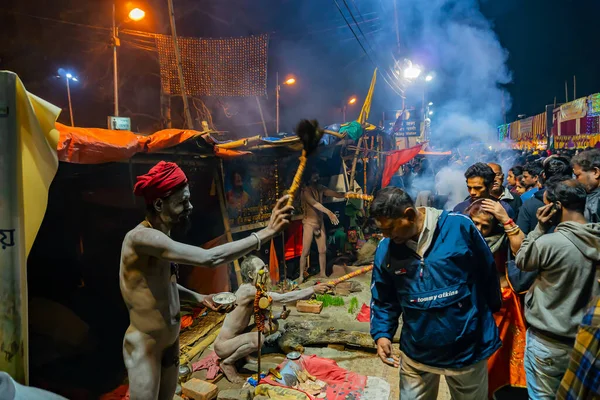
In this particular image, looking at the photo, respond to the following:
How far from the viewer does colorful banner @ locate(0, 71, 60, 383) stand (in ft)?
6.29

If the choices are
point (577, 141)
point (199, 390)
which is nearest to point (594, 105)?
point (577, 141)

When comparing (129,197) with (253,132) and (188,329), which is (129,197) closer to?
(188,329)

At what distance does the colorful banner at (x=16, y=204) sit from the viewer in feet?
6.29

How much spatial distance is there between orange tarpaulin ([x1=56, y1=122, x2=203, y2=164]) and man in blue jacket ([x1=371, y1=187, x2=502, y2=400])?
4354 mm

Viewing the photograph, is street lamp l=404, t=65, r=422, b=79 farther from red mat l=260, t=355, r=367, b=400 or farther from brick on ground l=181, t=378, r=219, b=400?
brick on ground l=181, t=378, r=219, b=400

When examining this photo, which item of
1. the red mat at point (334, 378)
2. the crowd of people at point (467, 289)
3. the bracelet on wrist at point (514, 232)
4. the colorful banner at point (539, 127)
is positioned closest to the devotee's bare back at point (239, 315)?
the red mat at point (334, 378)

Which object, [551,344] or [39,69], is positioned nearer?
[551,344]

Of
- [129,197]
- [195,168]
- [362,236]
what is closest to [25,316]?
[129,197]

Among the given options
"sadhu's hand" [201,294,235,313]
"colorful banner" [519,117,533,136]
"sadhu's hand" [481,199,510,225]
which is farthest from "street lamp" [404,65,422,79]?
"sadhu's hand" [201,294,235,313]

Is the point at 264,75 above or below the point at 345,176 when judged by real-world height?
above

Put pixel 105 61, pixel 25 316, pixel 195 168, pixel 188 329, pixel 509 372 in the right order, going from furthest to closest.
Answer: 1. pixel 105 61
2. pixel 195 168
3. pixel 188 329
4. pixel 509 372
5. pixel 25 316

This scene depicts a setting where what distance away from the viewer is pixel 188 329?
7289 millimetres

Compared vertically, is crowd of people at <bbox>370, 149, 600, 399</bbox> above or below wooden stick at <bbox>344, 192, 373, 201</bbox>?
below

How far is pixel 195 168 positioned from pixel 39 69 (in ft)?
18.1
